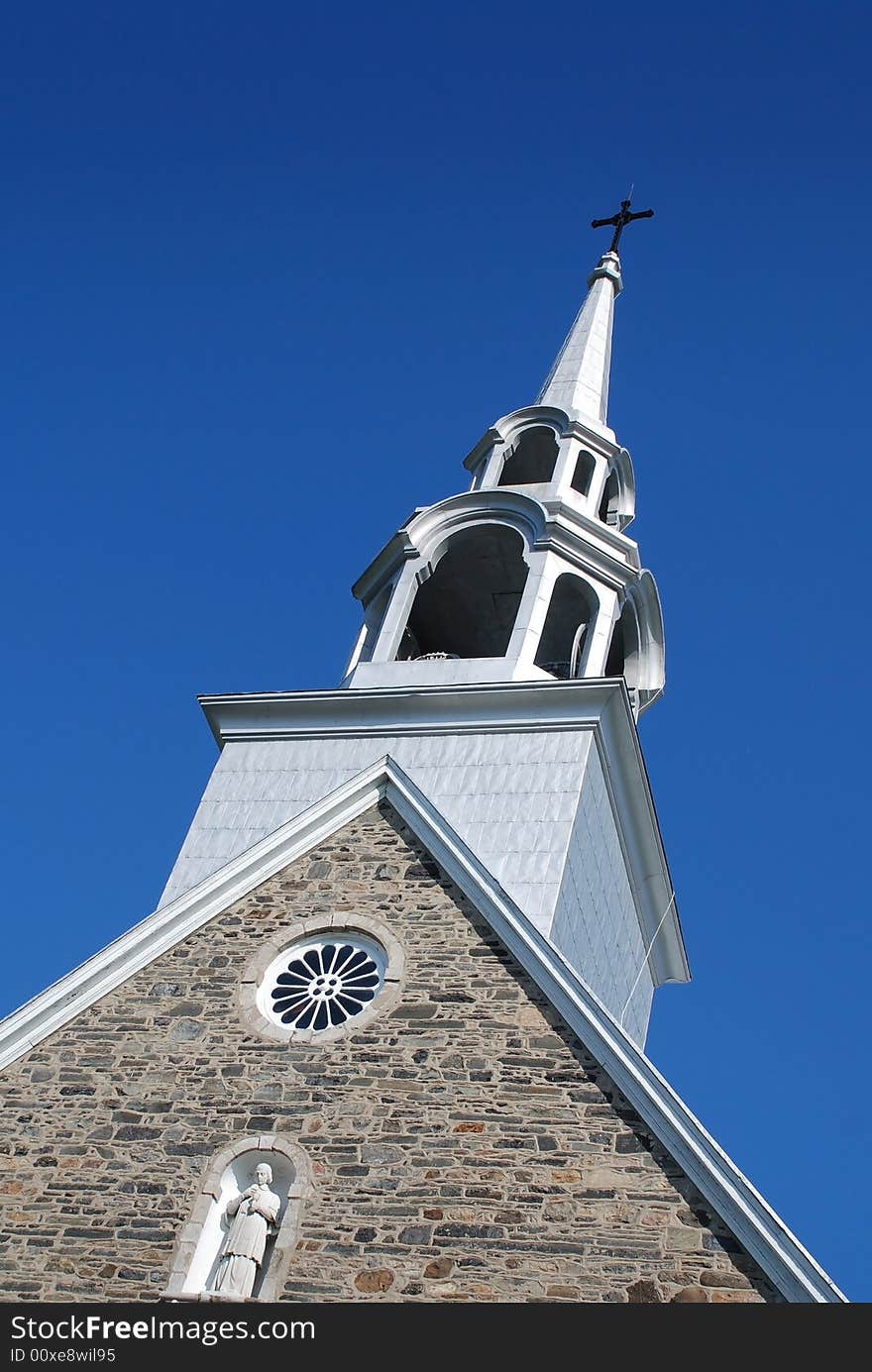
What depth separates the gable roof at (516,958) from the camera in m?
9.27

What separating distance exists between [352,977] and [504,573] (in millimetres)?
7242

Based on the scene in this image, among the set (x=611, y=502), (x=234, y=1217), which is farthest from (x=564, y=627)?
(x=234, y=1217)

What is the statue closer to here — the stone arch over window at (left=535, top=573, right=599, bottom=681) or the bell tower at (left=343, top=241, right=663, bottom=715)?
the bell tower at (left=343, top=241, right=663, bottom=715)

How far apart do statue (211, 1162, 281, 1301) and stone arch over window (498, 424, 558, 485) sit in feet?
35.6

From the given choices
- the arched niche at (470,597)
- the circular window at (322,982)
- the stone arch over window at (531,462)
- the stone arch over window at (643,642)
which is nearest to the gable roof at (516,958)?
the circular window at (322,982)

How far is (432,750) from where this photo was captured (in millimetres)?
14406

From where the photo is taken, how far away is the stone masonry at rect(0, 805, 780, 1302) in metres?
9.45

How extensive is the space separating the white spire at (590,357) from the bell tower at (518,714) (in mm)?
729

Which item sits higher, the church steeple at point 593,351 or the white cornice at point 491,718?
the church steeple at point 593,351

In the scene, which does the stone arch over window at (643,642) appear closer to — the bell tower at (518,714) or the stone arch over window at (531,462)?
the bell tower at (518,714)

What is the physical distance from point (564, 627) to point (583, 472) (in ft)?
6.64

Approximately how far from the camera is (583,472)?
1859cm

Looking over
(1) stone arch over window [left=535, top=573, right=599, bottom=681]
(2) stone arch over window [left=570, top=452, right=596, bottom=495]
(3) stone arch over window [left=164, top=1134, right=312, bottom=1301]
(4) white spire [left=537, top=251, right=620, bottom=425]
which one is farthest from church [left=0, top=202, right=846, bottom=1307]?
(4) white spire [left=537, top=251, right=620, bottom=425]
